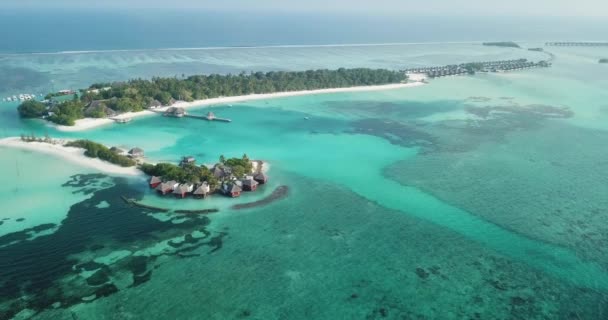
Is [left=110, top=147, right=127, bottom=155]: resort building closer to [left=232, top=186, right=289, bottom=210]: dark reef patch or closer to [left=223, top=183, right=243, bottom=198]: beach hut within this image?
[left=223, top=183, right=243, bottom=198]: beach hut

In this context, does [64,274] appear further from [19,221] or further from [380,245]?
[380,245]

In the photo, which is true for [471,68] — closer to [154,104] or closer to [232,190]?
[154,104]

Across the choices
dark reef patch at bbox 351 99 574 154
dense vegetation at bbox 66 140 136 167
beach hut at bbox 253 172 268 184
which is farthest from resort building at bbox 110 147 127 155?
dark reef patch at bbox 351 99 574 154

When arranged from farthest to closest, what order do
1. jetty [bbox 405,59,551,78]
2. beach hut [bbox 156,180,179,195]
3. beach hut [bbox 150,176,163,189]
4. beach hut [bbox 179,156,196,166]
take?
jetty [bbox 405,59,551,78] < beach hut [bbox 179,156,196,166] < beach hut [bbox 150,176,163,189] < beach hut [bbox 156,180,179,195]

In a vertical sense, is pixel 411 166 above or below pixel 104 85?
below

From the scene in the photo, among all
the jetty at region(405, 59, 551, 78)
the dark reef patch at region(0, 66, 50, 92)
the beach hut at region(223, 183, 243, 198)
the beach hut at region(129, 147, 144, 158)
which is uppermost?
the dark reef patch at region(0, 66, 50, 92)

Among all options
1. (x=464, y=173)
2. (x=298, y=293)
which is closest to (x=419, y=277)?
(x=298, y=293)
